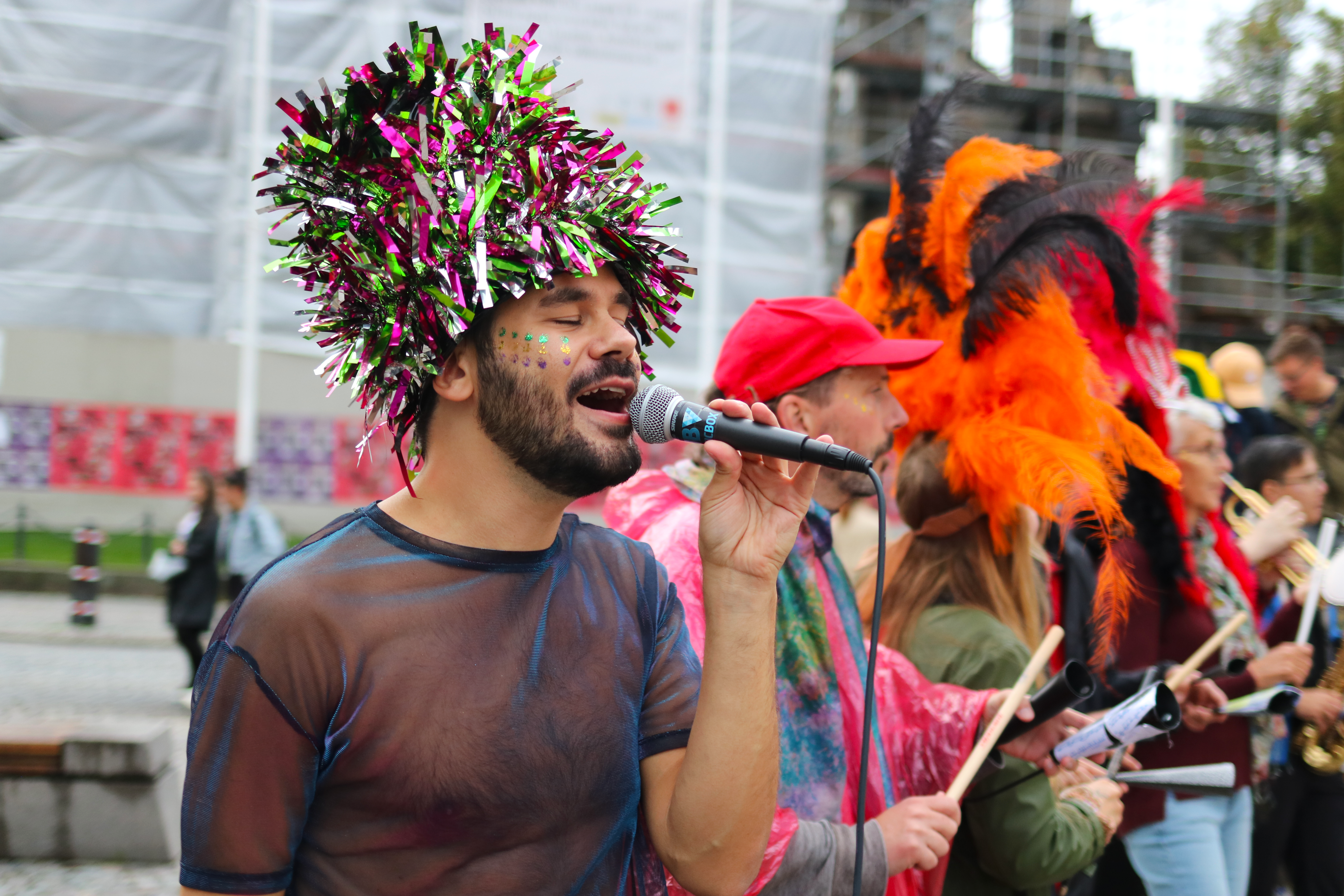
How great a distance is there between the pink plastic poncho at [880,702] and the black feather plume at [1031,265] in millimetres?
957

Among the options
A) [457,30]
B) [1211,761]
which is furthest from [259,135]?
[1211,761]

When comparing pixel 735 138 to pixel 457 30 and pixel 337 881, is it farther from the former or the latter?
pixel 337 881

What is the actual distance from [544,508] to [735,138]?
532 inches

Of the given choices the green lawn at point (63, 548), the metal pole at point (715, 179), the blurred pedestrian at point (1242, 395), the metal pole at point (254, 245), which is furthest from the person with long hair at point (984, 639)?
the green lawn at point (63, 548)

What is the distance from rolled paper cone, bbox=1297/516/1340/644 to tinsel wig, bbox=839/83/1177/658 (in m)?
1.06

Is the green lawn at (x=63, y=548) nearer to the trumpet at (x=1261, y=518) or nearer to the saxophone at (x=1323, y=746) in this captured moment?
the trumpet at (x=1261, y=518)

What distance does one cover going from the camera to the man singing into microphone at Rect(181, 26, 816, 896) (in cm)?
143

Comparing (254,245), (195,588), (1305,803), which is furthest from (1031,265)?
(254,245)

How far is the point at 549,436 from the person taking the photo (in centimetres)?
158

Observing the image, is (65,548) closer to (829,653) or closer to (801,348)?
(801,348)

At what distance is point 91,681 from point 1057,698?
8.48m

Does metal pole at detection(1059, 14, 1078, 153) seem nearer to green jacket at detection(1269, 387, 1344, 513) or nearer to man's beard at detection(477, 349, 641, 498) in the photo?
green jacket at detection(1269, 387, 1344, 513)

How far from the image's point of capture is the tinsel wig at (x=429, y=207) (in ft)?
5.27

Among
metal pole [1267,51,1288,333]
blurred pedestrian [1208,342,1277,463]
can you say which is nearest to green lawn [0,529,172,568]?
blurred pedestrian [1208,342,1277,463]
